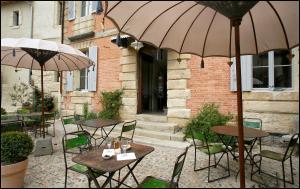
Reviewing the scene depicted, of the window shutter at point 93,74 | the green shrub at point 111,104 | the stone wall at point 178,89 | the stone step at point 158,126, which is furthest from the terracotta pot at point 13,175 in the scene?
the window shutter at point 93,74

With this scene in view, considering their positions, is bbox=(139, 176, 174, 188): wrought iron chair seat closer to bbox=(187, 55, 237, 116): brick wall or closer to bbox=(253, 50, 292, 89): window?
bbox=(187, 55, 237, 116): brick wall

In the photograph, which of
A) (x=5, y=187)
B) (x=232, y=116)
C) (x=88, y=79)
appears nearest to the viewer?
(x=5, y=187)

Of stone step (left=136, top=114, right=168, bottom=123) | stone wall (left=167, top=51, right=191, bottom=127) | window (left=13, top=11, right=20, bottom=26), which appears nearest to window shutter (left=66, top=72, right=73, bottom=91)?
stone step (left=136, top=114, right=168, bottom=123)

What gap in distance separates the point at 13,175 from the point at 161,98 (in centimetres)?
777

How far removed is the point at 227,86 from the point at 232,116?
2.70 feet

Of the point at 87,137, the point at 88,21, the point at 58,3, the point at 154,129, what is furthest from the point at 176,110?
the point at 58,3

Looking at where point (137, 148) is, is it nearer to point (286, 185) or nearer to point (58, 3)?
point (286, 185)

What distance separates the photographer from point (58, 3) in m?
12.1

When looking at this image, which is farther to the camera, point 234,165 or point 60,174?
point 234,165

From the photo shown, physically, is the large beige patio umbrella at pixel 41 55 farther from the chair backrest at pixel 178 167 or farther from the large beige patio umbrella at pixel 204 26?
the chair backrest at pixel 178 167

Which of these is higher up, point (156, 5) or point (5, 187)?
point (156, 5)

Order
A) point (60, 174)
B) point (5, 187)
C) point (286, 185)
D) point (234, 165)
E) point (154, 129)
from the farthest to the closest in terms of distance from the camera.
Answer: point (154, 129), point (234, 165), point (60, 174), point (286, 185), point (5, 187)

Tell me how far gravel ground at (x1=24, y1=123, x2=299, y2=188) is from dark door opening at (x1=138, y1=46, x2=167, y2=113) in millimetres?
4316

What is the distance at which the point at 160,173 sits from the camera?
3967 millimetres
